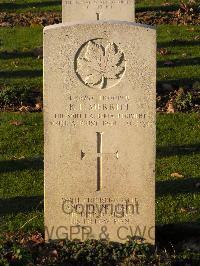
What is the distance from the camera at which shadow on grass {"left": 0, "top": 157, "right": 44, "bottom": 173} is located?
29.5 ft

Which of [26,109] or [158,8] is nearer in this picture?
[26,109]

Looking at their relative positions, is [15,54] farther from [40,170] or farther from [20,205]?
[20,205]

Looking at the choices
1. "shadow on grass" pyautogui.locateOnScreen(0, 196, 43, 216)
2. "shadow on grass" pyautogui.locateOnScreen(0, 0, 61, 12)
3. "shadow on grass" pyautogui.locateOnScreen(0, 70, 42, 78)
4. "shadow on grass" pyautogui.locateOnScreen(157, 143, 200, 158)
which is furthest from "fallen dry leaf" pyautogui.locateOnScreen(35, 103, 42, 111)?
"shadow on grass" pyautogui.locateOnScreen(0, 0, 61, 12)

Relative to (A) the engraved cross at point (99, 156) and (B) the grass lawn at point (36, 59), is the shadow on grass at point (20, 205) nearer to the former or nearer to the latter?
(A) the engraved cross at point (99, 156)

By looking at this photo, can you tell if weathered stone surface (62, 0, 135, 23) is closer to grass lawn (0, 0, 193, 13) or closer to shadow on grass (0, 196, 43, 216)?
shadow on grass (0, 196, 43, 216)

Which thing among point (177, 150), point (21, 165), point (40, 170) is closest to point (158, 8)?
point (177, 150)

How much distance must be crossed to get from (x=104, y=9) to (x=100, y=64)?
241 inches

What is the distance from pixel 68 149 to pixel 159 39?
396 inches

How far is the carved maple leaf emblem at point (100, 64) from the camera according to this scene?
20.6 ft

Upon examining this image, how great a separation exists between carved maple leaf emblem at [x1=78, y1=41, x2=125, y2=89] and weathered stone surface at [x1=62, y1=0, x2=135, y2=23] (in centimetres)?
590

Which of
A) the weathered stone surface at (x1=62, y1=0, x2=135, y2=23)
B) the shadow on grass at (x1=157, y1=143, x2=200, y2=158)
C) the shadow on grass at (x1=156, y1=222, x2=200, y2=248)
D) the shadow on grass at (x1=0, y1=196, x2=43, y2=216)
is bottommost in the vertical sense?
the shadow on grass at (x1=156, y1=222, x2=200, y2=248)

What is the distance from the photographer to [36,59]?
14.6 m

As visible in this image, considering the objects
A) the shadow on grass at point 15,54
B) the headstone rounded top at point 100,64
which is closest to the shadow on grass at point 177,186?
the headstone rounded top at point 100,64

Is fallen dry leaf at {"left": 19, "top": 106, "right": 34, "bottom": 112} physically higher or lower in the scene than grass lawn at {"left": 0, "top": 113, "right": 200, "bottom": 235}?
higher
